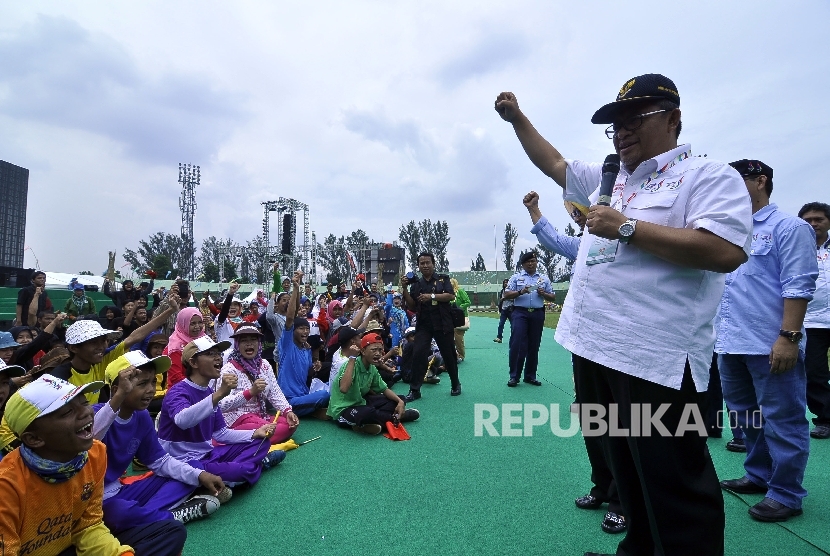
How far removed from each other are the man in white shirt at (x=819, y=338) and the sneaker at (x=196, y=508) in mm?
4584

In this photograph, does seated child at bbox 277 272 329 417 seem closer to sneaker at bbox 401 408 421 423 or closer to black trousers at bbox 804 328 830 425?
sneaker at bbox 401 408 421 423

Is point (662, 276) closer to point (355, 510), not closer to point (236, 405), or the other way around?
point (355, 510)

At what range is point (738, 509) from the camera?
266 centimetres

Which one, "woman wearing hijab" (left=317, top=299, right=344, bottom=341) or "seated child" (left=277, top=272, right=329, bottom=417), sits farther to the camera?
"woman wearing hijab" (left=317, top=299, right=344, bottom=341)

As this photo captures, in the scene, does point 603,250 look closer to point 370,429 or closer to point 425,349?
point 370,429

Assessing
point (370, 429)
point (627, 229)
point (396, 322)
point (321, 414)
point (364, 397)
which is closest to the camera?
point (627, 229)

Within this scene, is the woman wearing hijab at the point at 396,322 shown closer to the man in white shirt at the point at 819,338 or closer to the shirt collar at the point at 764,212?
the man in white shirt at the point at 819,338

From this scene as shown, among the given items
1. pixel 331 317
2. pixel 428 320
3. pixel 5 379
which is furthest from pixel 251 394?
pixel 331 317

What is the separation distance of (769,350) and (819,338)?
2.35 meters

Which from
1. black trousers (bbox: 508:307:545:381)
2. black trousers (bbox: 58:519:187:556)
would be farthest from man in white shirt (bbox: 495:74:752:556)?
black trousers (bbox: 508:307:545:381)

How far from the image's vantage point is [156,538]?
2213 mm

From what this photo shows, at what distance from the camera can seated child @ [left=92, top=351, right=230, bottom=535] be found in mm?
2382

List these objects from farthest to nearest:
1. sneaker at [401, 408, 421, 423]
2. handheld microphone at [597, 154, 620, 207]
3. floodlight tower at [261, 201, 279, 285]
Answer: floodlight tower at [261, 201, 279, 285], sneaker at [401, 408, 421, 423], handheld microphone at [597, 154, 620, 207]

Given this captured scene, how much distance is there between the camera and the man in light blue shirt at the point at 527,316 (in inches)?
256
